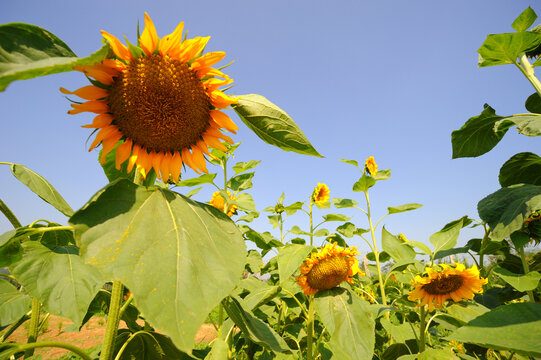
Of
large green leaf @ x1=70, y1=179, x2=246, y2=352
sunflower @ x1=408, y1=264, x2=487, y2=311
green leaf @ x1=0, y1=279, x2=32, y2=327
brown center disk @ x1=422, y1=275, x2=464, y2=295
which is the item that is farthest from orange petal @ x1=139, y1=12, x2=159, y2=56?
brown center disk @ x1=422, y1=275, x2=464, y2=295

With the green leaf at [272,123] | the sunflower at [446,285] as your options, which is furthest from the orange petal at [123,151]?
the sunflower at [446,285]

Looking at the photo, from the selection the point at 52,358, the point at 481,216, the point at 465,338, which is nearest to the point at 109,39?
the point at 465,338

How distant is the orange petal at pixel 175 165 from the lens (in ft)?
2.79

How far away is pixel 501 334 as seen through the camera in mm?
606

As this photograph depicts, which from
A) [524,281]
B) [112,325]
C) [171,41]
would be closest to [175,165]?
[171,41]

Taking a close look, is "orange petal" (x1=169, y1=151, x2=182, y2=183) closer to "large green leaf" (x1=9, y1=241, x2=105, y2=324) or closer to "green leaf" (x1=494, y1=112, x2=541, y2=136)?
"large green leaf" (x1=9, y1=241, x2=105, y2=324)

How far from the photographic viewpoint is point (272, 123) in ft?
2.42

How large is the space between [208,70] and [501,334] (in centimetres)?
99

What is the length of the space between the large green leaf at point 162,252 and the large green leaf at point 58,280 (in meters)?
0.33

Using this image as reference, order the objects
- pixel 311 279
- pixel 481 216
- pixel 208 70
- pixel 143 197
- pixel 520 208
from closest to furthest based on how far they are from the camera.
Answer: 1. pixel 143 197
2. pixel 208 70
3. pixel 520 208
4. pixel 481 216
5. pixel 311 279

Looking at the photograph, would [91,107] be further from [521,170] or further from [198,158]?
[521,170]

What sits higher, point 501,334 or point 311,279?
point 501,334

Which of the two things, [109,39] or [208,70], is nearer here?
[109,39]

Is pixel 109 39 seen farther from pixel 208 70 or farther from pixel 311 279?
pixel 311 279
